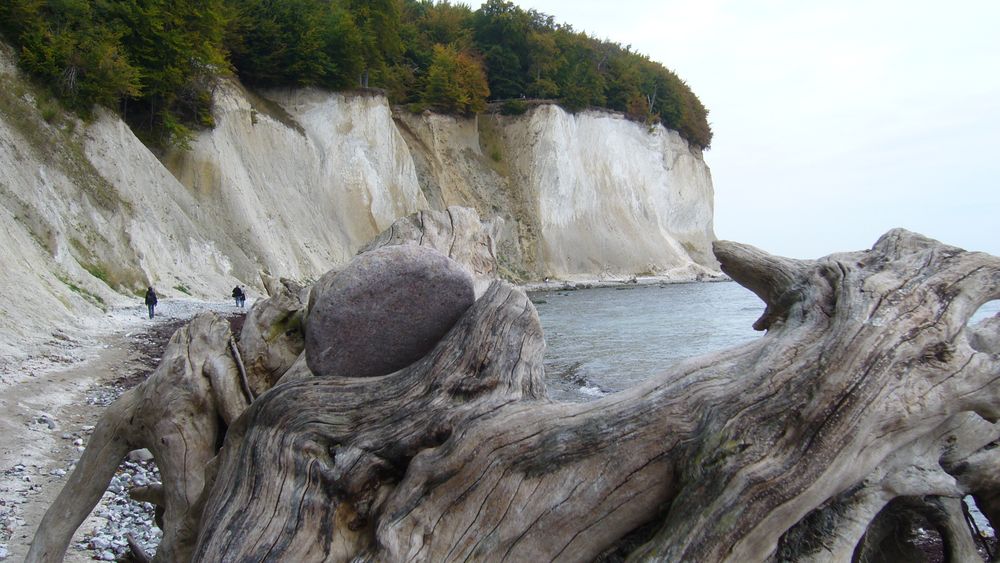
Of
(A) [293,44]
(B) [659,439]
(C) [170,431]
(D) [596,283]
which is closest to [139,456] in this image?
(C) [170,431]

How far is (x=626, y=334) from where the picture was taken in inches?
991

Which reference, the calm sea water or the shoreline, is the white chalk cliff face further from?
the calm sea water

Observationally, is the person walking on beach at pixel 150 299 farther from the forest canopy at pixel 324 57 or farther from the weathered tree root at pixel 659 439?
the weathered tree root at pixel 659 439

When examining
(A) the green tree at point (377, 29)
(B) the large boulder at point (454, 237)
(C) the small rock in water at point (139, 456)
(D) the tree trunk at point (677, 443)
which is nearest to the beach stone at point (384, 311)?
(D) the tree trunk at point (677, 443)

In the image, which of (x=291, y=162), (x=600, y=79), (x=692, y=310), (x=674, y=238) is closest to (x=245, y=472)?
(x=692, y=310)

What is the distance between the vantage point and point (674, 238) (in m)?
69.8

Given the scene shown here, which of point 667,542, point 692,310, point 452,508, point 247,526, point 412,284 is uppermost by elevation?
point 412,284

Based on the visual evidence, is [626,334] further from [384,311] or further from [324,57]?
[324,57]

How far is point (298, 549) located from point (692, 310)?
3349 centimetres

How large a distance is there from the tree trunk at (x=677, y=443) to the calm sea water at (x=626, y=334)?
368 centimetres

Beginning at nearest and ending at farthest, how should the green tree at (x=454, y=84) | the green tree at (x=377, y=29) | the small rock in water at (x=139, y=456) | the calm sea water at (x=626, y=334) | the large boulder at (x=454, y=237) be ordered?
the large boulder at (x=454, y=237) → the small rock in water at (x=139, y=456) → the calm sea water at (x=626, y=334) → the green tree at (x=377, y=29) → the green tree at (x=454, y=84)

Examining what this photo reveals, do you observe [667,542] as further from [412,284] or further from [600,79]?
[600,79]

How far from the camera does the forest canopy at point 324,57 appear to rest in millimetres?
25938

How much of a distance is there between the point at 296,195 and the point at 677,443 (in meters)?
37.6
